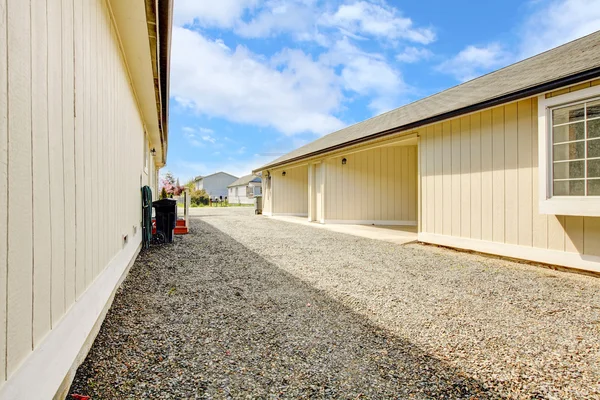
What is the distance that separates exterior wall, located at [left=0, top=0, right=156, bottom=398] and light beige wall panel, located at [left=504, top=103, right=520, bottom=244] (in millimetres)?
5617

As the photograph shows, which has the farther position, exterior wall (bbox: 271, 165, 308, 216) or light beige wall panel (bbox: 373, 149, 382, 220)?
exterior wall (bbox: 271, 165, 308, 216)

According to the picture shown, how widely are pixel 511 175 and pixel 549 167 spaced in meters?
0.73

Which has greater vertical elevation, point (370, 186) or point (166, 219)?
point (370, 186)

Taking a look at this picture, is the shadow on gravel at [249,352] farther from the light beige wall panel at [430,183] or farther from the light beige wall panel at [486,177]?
the light beige wall panel at [430,183]

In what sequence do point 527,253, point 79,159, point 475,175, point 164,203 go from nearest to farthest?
point 79,159 → point 527,253 → point 475,175 → point 164,203

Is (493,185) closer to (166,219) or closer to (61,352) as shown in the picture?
(61,352)

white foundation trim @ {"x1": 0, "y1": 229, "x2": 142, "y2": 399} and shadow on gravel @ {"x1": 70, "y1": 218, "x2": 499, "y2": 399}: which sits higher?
white foundation trim @ {"x1": 0, "y1": 229, "x2": 142, "y2": 399}

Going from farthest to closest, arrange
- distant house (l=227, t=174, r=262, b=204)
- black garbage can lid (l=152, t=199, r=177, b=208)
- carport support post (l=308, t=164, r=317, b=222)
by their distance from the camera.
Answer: distant house (l=227, t=174, r=262, b=204) < carport support post (l=308, t=164, r=317, b=222) < black garbage can lid (l=152, t=199, r=177, b=208)

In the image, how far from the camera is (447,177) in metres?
6.35

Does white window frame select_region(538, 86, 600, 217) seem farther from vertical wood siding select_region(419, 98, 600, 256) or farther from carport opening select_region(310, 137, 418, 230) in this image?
carport opening select_region(310, 137, 418, 230)

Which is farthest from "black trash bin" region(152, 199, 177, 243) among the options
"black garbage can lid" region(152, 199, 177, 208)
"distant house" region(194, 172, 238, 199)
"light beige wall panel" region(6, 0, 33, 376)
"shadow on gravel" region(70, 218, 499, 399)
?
"distant house" region(194, 172, 238, 199)

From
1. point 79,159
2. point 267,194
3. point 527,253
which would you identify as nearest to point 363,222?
point 527,253

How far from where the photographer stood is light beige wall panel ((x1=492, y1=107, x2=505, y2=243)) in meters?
5.32

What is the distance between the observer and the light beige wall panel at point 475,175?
18.7 ft
